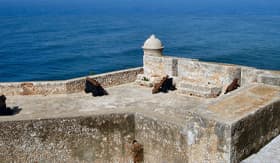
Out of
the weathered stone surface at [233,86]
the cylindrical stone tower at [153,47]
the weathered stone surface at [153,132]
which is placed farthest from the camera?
the cylindrical stone tower at [153,47]

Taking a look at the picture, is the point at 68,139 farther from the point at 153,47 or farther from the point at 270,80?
the point at 153,47

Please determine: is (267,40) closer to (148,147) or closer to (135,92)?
(135,92)

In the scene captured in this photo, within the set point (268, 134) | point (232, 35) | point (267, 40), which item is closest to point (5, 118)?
point (268, 134)

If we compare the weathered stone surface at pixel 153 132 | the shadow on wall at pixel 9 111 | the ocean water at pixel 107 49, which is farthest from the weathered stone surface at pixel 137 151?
the ocean water at pixel 107 49

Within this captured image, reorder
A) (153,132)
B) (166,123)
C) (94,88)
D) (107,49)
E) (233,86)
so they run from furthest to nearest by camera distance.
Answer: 1. (107,49)
2. (94,88)
3. (233,86)
4. (153,132)
5. (166,123)

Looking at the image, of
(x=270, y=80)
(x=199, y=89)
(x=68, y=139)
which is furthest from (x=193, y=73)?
(x=68, y=139)

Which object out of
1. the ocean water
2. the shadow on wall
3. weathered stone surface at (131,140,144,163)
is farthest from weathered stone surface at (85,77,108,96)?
the ocean water

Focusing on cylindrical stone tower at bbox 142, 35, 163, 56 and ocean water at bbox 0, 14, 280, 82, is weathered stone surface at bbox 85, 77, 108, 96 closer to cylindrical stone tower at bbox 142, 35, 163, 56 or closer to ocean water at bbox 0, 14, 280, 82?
cylindrical stone tower at bbox 142, 35, 163, 56

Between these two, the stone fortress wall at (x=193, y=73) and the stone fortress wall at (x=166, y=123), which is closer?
the stone fortress wall at (x=166, y=123)

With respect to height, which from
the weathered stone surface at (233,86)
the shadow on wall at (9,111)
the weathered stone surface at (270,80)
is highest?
the weathered stone surface at (270,80)

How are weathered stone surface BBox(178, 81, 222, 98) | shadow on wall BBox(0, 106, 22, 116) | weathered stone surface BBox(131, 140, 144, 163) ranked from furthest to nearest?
weathered stone surface BBox(178, 81, 222, 98)
shadow on wall BBox(0, 106, 22, 116)
weathered stone surface BBox(131, 140, 144, 163)

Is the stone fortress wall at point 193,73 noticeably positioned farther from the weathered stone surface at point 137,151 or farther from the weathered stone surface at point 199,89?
the weathered stone surface at point 137,151

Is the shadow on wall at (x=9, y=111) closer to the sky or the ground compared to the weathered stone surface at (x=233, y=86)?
closer to the ground

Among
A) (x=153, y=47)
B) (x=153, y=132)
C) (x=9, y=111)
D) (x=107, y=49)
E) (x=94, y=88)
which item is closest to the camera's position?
(x=153, y=132)
